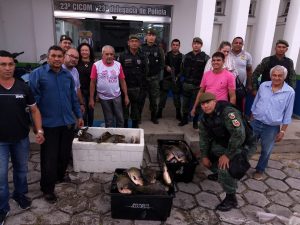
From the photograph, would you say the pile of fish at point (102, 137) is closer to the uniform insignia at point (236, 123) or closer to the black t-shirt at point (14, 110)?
the black t-shirt at point (14, 110)

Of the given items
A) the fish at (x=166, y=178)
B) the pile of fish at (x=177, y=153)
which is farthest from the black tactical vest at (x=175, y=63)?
the fish at (x=166, y=178)

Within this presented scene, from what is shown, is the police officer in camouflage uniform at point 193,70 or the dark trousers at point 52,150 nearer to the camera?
the dark trousers at point 52,150

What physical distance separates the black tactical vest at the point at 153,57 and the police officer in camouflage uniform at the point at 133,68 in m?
0.33

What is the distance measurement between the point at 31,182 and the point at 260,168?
384 cm

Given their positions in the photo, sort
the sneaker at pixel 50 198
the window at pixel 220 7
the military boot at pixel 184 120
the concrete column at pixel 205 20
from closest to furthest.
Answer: the sneaker at pixel 50 198, the concrete column at pixel 205 20, the military boot at pixel 184 120, the window at pixel 220 7

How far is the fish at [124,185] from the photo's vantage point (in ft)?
10.7

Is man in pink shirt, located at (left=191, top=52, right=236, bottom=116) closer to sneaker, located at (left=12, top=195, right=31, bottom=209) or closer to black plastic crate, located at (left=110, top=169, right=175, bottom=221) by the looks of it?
black plastic crate, located at (left=110, top=169, right=175, bottom=221)

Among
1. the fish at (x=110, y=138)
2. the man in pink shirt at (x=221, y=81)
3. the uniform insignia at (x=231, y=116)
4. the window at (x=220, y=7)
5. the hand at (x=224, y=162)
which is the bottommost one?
the fish at (x=110, y=138)

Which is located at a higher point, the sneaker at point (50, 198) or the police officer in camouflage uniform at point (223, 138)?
the police officer in camouflage uniform at point (223, 138)

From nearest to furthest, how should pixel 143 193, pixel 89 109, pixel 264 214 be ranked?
1. pixel 143 193
2. pixel 264 214
3. pixel 89 109

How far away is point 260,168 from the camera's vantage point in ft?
14.9

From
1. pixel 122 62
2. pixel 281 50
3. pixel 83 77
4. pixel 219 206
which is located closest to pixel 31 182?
pixel 83 77

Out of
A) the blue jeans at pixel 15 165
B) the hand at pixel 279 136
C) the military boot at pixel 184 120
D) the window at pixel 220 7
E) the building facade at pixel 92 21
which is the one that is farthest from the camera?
the window at pixel 220 7

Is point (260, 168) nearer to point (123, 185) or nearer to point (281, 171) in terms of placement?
point (281, 171)
